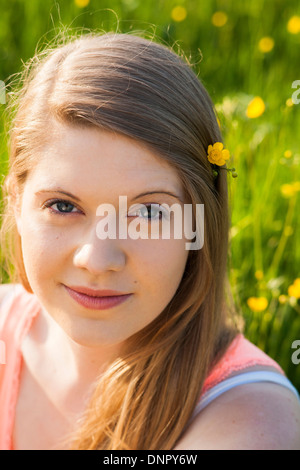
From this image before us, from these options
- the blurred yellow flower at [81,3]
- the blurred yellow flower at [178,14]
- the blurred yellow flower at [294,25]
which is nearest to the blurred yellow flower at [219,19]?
the blurred yellow flower at [178,14]

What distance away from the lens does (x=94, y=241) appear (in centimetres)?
108

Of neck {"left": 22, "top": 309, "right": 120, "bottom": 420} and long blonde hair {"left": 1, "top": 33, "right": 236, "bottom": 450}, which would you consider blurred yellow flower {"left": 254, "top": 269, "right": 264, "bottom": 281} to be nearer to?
long blonde hair {"left": 1, "top": 33, "right": 236, "bottom": 450}

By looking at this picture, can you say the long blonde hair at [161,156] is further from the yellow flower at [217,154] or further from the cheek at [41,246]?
the cheek at [41,246]

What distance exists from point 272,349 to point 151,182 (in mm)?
842

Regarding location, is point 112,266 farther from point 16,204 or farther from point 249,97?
point 249,97

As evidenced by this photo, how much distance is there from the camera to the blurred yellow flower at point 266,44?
2554 mm

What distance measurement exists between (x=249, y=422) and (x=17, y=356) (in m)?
0.56

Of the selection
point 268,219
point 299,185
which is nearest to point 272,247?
point 268,219

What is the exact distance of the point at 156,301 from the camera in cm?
118

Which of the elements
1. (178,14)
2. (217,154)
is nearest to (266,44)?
(178,14)

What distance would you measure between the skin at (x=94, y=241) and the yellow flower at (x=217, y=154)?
10cm
